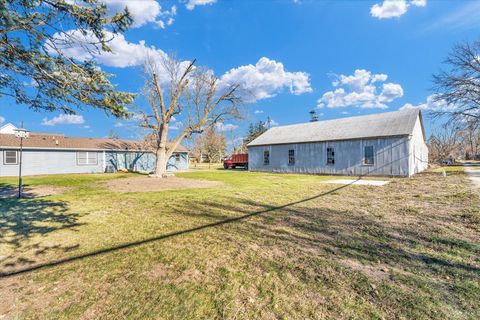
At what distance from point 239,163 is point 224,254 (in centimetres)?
2558

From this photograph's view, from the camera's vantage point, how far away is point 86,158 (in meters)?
21.4

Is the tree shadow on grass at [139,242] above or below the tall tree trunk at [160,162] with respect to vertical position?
below

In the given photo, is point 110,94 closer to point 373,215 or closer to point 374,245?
Result: point 374,245

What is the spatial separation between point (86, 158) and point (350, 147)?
23517mm

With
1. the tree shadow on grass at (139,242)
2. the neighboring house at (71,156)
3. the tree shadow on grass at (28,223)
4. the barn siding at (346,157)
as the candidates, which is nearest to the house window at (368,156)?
the barn siding at (346,157)

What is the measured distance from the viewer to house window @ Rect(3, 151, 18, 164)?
58.3ft

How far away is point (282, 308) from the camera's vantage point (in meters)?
2.22

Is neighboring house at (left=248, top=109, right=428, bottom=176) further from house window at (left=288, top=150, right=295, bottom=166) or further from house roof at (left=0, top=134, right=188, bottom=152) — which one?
house roof at (left=0, top=134, right=188, bottom=152)

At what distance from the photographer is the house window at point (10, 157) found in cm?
1778

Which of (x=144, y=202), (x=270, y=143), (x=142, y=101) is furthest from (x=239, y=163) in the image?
(x=144, y=202)

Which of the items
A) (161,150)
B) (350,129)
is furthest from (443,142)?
(161,150)

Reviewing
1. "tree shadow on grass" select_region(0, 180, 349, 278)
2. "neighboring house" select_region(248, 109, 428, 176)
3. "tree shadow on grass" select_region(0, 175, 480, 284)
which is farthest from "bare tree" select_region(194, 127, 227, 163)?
"tree shadow on grass" select_region(0, 180, 349, 278)

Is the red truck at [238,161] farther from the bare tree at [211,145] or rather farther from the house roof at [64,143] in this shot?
the bare tree at [211,145]

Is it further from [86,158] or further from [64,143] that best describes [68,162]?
[64,143]
